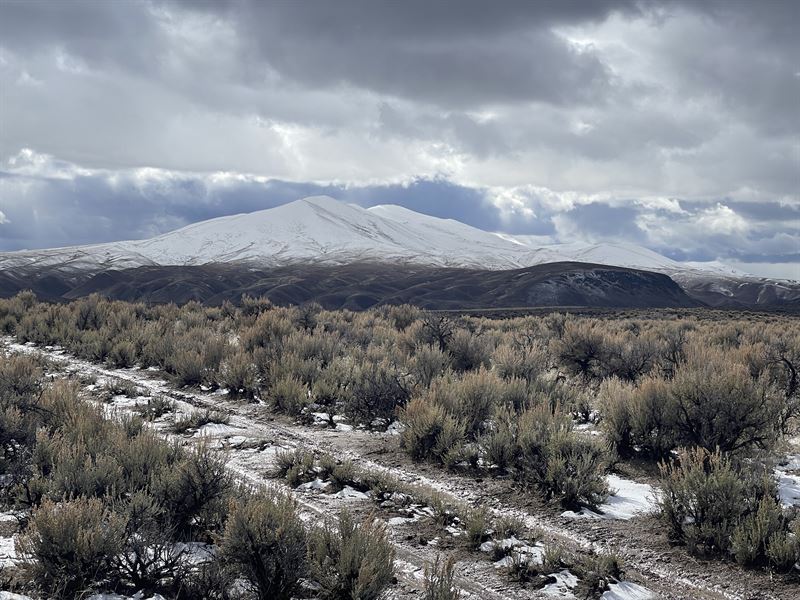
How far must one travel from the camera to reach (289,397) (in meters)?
11.9

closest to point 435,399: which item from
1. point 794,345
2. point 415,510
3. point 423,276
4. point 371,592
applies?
point 415,510

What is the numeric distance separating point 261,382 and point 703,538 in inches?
392

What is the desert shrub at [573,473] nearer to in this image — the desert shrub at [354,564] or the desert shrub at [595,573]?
the desert shrub at [595,573]

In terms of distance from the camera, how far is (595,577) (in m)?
5.43

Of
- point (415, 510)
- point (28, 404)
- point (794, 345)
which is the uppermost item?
point (794, 345)

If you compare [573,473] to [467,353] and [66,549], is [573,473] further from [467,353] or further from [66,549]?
[467,353]

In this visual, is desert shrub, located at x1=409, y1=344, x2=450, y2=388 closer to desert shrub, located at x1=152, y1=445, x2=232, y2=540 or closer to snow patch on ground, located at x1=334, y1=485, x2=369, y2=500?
snow patch on ground, located at x1=334, y1=485, x2=369, y2=500

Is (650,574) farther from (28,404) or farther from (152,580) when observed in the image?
(28,404)

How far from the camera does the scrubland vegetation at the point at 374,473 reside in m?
4.88

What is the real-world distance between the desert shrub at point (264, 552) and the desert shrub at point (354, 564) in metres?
0.17

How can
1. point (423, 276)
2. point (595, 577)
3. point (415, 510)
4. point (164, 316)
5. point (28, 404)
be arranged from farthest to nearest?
point (423, 276)
point (164, 316)
point (28, 404)
point (415, 510)
point (595, 577)

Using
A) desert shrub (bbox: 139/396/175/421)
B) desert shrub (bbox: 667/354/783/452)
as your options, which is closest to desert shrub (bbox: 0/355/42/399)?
desert shrub (bbox: 139/396/175/421)

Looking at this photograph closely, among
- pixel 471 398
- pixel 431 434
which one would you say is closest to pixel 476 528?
pixel 431 434

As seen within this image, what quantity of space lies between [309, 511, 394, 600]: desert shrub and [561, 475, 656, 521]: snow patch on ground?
9.42 feet
